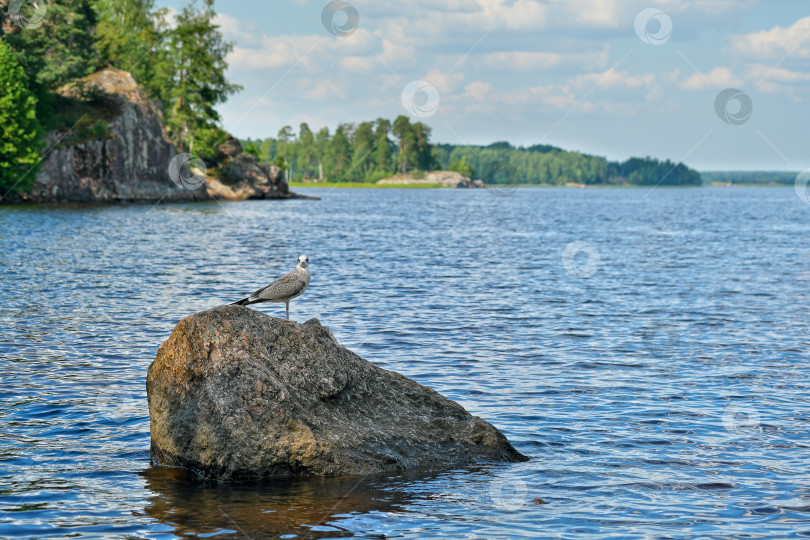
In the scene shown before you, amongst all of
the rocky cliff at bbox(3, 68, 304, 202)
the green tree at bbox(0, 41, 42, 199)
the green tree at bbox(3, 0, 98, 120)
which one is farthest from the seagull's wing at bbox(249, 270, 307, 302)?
the green tree at bbox(3, 0, 98, 120)

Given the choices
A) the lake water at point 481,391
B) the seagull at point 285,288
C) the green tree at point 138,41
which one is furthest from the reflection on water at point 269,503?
the green tree at point 138,41

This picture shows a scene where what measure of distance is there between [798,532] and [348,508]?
5.13 meters

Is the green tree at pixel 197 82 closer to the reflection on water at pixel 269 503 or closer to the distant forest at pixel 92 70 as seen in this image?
the distant forest at pixel 92 70

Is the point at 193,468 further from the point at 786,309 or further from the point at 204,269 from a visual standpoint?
the point at 204,269

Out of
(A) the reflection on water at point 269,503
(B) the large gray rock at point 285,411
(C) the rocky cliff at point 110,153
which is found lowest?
(A) the reflection on water at point 269,503

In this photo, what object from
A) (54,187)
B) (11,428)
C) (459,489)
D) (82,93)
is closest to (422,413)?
(459,489)

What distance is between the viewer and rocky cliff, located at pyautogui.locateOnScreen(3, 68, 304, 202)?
8438 cm

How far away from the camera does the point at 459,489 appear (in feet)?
34.5

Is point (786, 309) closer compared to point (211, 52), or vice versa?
point (786, 309)

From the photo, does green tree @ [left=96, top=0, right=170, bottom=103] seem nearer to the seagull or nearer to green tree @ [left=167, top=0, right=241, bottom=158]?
green tree @ [left=167, top=0, right=241, bottom=158]

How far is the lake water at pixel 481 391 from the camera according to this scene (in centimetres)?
959

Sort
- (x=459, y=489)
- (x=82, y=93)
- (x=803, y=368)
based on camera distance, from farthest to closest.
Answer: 1. (x=82, y=93)
2. (x=803, y=368)
3. (x=459, y=489)

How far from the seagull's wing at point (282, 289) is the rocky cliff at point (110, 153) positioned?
74.2 metres

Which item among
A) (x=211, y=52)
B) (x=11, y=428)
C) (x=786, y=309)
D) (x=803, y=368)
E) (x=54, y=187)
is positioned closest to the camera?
(x=11, y=428)
